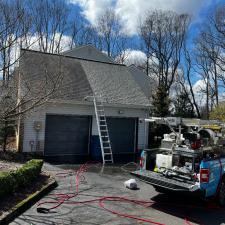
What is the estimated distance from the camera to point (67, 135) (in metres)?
16.8

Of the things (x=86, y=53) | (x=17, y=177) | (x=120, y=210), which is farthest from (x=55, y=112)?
(x=86, y=53)

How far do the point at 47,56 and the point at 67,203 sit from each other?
12195 millimetres

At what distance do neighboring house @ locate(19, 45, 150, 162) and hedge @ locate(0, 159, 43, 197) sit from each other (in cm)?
499

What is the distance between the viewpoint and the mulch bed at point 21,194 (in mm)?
6904

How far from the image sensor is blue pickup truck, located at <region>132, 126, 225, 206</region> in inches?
298

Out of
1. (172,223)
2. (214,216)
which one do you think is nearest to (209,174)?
(214,216)

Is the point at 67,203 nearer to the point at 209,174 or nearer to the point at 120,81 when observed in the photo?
the point at 209,174

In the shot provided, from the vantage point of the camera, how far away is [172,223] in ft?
22.8

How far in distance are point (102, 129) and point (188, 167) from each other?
9.45 meters

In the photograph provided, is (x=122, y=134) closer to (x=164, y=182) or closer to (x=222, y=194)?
(x=222, y=194)

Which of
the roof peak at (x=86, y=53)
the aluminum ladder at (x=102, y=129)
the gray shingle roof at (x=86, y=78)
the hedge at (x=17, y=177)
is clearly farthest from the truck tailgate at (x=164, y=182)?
the roof peak at (x=86, y=53)

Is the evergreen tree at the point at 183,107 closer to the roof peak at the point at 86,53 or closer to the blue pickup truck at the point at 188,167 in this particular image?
the roof peak at the point at 86,53

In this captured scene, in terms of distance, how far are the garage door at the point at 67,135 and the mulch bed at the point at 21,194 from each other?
599 cm

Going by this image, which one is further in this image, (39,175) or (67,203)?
(39,175)
